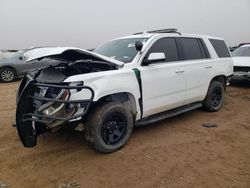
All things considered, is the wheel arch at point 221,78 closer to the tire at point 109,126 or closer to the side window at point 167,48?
the side window at point 167,48

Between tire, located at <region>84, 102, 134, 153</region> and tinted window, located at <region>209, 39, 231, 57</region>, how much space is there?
3210 millimetres

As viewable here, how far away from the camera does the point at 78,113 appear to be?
12.7ft

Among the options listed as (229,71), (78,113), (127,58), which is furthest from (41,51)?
(229,71)

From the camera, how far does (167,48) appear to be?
5336mm

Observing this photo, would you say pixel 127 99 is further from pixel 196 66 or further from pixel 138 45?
pixel 196 66

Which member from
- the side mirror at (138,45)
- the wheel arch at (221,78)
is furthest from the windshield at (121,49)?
the wheel arch at (221,78)

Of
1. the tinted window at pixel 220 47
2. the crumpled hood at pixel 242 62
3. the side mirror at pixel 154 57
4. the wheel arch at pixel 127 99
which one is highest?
the side mirror at pixel 154 57

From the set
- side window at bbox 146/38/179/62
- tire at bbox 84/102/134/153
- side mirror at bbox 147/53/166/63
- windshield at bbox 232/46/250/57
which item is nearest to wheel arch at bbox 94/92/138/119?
tire at bbox 84/102/134/153

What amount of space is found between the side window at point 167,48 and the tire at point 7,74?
29.0ft

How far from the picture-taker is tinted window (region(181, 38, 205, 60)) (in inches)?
225

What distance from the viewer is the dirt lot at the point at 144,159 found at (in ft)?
11.7

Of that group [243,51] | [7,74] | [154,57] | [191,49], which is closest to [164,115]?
[154,57]

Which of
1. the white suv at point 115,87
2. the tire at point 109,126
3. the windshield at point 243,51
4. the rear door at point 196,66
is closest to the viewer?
the white suv at point 115,87

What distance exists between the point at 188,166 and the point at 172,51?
2369 millimetres
